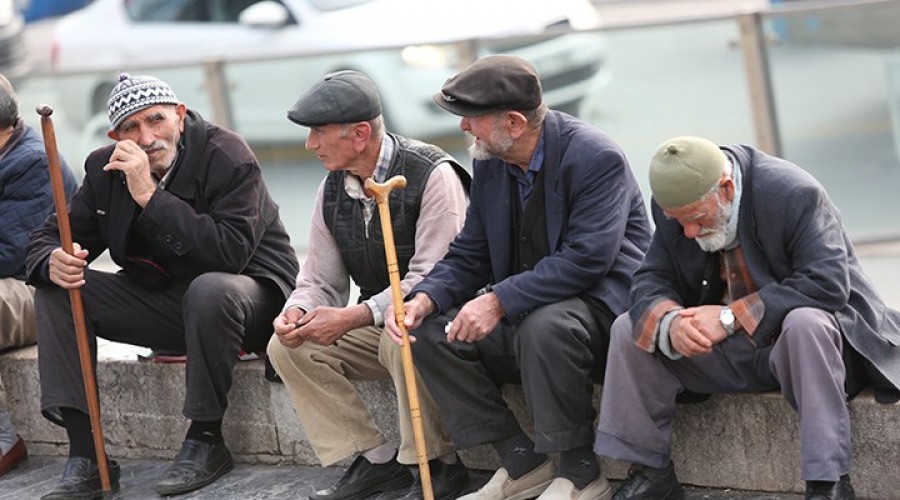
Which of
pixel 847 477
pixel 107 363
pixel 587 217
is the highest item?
pixel 587 217

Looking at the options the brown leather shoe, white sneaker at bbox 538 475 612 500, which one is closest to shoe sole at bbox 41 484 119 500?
the brown leather shoe

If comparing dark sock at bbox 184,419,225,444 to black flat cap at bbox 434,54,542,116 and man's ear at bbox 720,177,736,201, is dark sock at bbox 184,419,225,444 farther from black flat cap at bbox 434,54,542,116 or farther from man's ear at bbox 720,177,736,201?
man's ear at bbox 720,177,736,201

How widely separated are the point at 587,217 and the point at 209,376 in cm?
151

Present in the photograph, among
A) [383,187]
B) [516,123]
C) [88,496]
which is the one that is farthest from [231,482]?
[516,123]

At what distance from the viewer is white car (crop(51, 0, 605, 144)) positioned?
994cm

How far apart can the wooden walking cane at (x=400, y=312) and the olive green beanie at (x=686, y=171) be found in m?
0.91

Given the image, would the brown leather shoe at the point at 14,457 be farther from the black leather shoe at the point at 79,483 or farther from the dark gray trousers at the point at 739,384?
the dark gray trousers at the point at 739,384

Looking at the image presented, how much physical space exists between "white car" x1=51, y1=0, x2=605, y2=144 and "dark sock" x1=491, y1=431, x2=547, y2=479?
15.9 ft

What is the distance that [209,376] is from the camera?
18.6 feet

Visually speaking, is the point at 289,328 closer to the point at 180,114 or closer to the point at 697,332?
the point at 180,114

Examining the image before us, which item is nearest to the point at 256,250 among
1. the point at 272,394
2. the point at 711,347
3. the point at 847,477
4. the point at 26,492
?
the point at 272,394

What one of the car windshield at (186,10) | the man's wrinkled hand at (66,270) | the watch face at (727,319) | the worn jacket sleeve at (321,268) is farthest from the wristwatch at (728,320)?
the car windshield at (186,10)

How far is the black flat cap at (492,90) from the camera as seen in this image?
16.5 feet

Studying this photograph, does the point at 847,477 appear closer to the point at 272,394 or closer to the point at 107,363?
the point at 272,394
